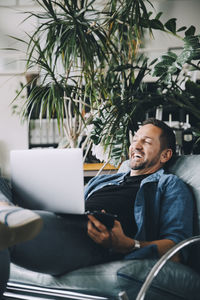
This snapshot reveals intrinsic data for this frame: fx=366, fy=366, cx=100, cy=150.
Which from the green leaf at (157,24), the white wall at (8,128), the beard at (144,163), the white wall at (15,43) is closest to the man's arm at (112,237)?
the beard at (144,163)

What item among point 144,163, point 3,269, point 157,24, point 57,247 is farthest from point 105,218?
point 157,24

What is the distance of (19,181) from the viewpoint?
1338mm

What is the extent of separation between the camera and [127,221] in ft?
5.46

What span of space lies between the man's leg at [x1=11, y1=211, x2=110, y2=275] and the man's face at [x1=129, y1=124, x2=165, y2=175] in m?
0.65

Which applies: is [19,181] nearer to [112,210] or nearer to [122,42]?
[112,210]

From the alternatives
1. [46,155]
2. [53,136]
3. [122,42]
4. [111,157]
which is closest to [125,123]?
[111,157]

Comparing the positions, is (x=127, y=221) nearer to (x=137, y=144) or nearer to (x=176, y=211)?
(x=176, y=211)

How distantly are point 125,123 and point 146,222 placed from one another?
30.9 inches

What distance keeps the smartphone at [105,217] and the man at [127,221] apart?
2 centimetres

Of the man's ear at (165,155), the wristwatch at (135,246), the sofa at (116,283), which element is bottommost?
the sofa at (116,283)

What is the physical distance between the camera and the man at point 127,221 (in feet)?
3.96

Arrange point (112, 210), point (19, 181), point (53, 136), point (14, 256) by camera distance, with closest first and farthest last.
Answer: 1. point (14, 256)
2. point (19, 181)
3. point (112, 210)
4. point (53, 136)

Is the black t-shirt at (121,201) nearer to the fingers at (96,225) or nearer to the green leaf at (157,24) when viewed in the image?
the fingers at (96,225)

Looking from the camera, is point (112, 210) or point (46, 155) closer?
point (46, 155)
